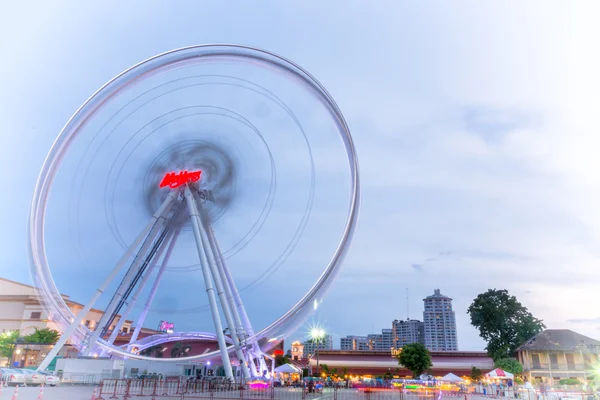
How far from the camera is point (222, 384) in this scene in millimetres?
29875

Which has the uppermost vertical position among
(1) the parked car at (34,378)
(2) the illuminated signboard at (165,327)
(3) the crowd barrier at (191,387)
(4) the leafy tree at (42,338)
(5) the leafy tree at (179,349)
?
(2) the illuminated signboard at (165,327)

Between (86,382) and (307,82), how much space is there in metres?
25.8

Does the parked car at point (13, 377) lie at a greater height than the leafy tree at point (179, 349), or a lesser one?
lesser

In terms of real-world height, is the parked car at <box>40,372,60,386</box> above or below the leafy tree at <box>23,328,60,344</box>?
below

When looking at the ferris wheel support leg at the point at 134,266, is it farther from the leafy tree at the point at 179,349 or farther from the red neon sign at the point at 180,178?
the leafy tree at the point at 179,349

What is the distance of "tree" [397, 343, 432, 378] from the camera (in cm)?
5544

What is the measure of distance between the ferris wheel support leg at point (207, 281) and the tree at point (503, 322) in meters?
43.3

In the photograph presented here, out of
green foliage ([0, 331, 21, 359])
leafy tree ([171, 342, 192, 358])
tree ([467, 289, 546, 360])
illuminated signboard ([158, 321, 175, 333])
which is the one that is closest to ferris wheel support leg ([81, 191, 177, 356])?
leafy tree ([171, 342, 192, 358])

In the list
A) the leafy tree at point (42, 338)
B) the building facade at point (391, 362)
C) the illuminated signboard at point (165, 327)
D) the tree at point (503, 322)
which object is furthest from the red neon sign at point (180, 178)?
the tree at point (503, 322)

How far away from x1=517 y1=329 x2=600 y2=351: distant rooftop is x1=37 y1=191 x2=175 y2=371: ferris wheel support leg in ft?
160

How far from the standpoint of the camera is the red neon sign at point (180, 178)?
112 feet

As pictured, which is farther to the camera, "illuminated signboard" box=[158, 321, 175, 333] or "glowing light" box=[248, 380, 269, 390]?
"illuminated signboard" box=[158, 321, 175, 333]

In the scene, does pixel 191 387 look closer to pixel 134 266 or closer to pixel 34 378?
pixel 34 378

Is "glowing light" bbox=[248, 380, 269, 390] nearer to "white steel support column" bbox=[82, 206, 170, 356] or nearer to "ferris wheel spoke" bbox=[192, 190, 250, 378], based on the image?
"ferris wheel spoke" bbox=[192, 190, 250, 378]
